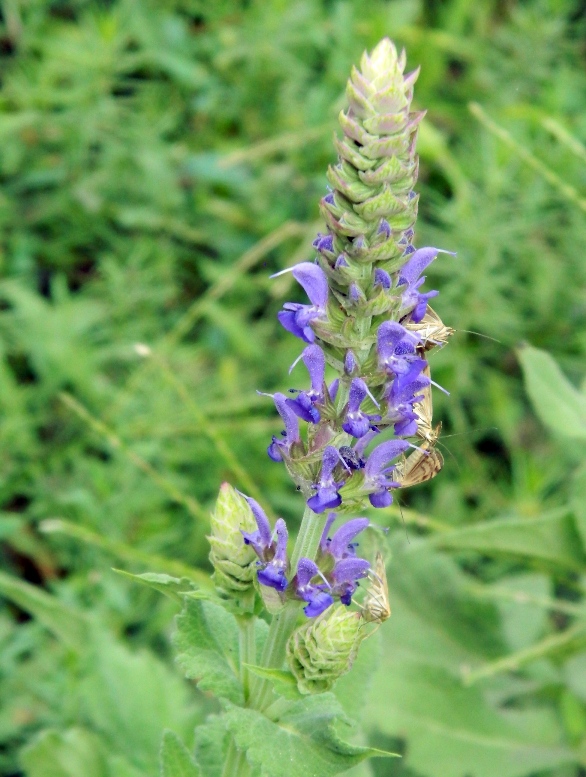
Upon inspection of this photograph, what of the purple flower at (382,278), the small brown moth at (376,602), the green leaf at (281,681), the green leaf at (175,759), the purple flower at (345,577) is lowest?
the green leaf at (175,759)

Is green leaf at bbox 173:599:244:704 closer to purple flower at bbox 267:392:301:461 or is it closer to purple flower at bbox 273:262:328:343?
purple flower at bbox 267:392:301:461

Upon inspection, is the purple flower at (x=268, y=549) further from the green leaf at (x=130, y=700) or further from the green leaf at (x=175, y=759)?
the green leaf at (x=130, y=700)

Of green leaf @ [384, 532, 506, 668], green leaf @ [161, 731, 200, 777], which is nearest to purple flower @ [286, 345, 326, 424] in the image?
green leaf @ [161, 731, 200, 777]

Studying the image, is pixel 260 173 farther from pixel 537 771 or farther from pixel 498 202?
pixel 537 771

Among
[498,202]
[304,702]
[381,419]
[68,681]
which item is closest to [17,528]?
[68,681]

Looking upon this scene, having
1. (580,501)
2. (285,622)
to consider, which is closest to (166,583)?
(285,622)

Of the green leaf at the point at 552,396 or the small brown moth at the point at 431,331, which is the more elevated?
the small brown moth at the point at 431,331

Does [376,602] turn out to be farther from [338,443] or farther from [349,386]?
[349,386]

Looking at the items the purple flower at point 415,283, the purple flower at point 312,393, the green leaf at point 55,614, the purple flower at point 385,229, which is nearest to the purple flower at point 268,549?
the purple flower at point 312,393
